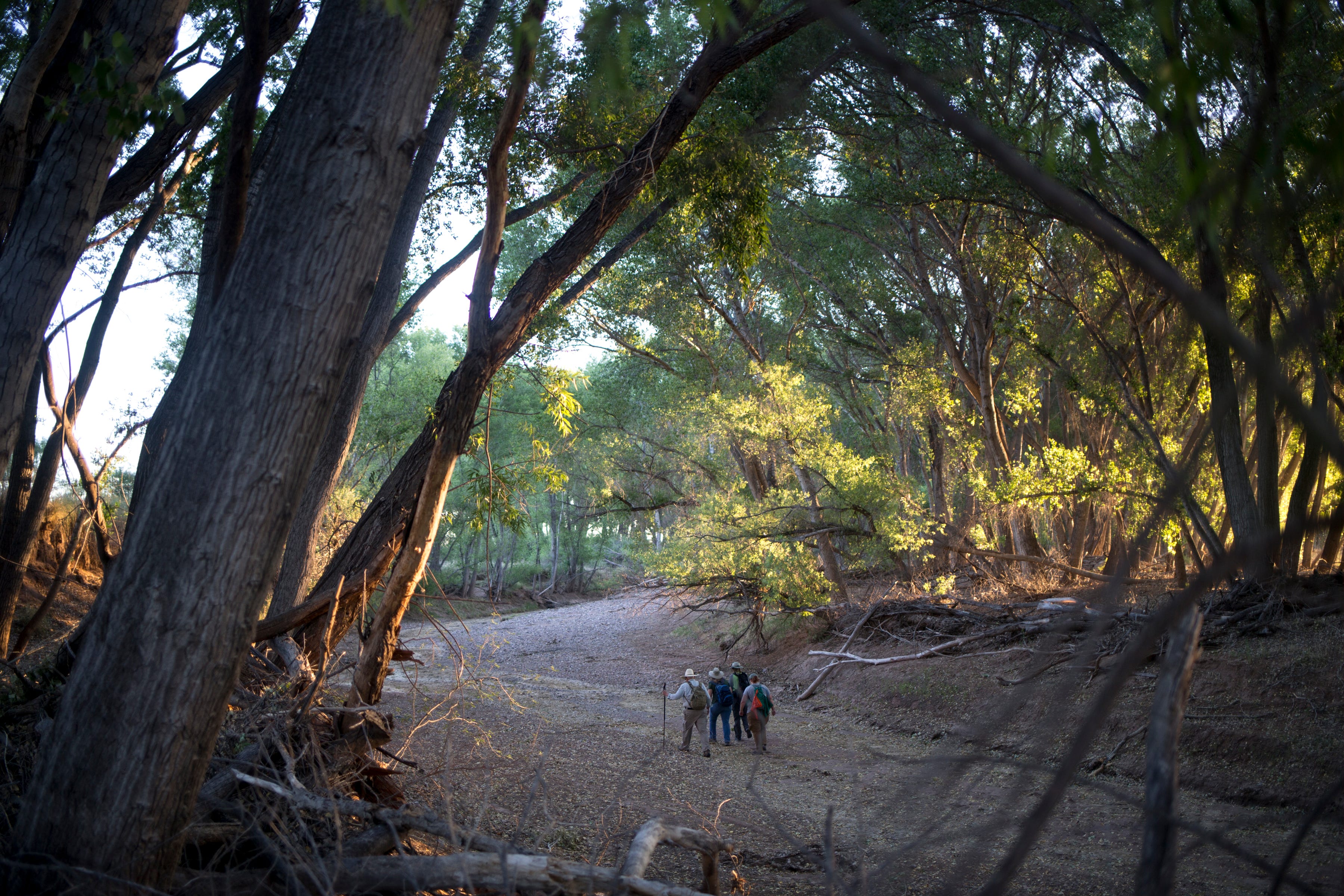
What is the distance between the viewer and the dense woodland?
2754mm

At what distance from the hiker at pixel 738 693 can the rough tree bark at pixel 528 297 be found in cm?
668

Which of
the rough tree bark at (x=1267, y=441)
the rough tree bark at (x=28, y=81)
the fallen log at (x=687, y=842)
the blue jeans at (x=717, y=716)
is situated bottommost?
the blue jeans at (x=717, y=716)

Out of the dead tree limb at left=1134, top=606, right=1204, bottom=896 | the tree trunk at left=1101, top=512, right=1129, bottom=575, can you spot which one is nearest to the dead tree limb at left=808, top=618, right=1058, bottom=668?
the tree trunk at left=1101, top=512, right=1129, bottom=575

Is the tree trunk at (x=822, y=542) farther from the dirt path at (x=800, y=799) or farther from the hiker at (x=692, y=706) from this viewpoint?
the hiker at (x=692, y=706)

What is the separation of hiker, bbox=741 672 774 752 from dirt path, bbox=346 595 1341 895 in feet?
0.83

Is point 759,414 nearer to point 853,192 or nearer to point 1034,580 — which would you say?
point 853,192

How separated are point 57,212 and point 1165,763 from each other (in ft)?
19.0

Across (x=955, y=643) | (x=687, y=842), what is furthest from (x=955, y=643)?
(x=687, y=842)

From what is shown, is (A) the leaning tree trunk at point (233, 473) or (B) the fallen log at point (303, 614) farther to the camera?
(B) the fallen log at point (303, 614)

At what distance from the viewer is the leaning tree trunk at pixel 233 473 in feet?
9.12

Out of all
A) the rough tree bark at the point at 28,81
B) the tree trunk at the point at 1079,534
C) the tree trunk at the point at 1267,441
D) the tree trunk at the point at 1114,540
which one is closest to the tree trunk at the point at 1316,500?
the tree trunk at the point at 1267,441

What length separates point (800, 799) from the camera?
8.12m

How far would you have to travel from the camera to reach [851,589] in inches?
848

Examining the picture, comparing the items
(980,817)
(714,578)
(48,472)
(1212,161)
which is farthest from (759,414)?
(1212,161)
